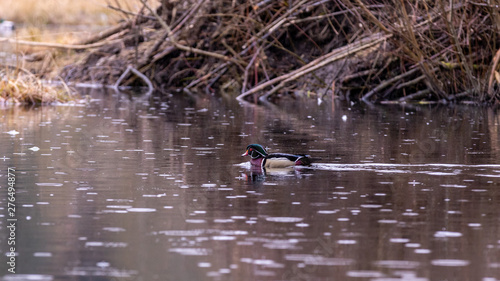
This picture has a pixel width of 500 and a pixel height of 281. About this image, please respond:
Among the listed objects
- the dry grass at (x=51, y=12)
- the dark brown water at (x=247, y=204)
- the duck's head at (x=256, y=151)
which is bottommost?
the dark brown water at (x=247, y=204)

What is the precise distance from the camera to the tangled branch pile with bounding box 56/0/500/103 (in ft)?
81.7

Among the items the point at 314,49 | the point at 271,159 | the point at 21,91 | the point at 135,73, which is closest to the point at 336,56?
the point at 314,49

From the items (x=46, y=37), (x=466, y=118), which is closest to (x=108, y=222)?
(x=466, y=118)

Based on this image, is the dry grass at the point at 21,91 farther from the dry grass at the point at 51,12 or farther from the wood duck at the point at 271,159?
the dry grass at the point at 51,12

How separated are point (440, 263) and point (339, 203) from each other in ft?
8.92

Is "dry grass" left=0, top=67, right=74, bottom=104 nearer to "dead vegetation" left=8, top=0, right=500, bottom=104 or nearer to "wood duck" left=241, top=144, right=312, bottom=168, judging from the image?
"dead vegetation" left=8, top=0, right=500, bottom=104

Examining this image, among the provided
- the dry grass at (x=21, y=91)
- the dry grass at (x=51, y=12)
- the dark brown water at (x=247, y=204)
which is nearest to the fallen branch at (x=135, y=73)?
the dry grass at (x=21, y=91)

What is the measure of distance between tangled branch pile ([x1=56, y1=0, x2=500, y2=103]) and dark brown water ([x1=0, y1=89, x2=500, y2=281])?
582cm

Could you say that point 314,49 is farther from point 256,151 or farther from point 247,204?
point 247,204

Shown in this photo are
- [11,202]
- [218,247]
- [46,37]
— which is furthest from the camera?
Result: [46,37]

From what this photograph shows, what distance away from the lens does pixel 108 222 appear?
377 inches

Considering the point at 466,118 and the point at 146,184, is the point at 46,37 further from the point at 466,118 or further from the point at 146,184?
the point at 146,184

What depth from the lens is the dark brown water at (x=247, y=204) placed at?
7.98m

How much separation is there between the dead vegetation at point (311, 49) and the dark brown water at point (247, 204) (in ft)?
19.0
